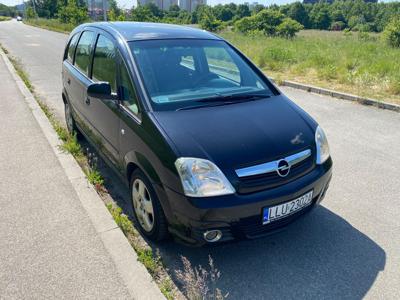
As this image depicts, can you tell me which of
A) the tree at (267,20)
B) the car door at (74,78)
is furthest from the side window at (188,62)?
the tree at (267,20)

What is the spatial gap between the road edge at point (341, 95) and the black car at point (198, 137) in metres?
4.35

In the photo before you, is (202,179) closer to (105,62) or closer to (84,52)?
(105,62)

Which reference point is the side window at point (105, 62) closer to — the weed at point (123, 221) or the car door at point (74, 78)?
the car door at point (74, 78)

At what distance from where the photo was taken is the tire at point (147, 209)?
2.70m

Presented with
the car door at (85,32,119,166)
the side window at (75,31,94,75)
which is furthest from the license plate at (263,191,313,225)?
the side window at (75,31,94,75)

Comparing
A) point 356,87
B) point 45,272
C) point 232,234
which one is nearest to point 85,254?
point 45,272

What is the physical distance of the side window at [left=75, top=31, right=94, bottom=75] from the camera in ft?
13.7

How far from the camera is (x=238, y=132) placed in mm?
2693

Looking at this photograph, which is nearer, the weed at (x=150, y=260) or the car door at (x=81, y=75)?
the weed at (x=150, y=260)

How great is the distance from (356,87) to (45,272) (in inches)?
305

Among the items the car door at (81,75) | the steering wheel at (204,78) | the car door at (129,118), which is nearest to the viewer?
the car door at (129,118)

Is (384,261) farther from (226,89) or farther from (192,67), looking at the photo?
(192,67)

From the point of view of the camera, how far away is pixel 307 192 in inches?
106

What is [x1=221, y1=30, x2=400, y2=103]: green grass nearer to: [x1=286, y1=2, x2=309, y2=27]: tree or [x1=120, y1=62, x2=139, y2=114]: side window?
[x1=120, y1=62, x2=139, y2=114]: side window
